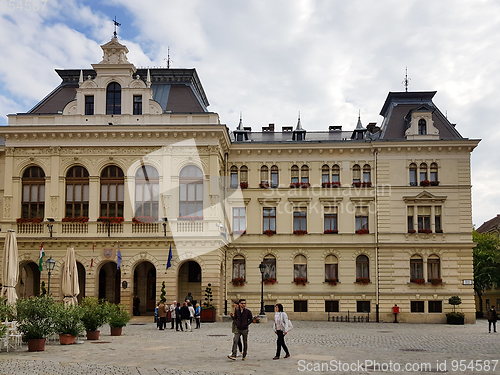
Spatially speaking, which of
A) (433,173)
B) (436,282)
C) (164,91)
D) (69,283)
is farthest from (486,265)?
(69,283)

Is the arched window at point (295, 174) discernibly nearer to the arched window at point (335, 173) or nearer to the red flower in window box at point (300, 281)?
the arched window at point (335, 173)

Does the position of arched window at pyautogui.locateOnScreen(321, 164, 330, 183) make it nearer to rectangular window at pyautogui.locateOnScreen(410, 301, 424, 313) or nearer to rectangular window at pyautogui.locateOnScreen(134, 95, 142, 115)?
rectangular window at pyautogui.locateOnScreen(410, 301, 424, 313)

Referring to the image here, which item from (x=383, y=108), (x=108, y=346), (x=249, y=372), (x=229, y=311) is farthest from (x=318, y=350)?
(x=383, y=108)

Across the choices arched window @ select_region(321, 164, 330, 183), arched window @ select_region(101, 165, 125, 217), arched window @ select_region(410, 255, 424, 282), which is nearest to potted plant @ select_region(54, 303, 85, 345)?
arched window @ select_region(101, 165, 125, 217)

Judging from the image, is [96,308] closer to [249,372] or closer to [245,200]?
[249,372]

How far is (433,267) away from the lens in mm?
46625

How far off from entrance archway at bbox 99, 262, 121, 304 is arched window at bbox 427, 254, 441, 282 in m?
24.2

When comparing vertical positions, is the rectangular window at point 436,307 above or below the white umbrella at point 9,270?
below

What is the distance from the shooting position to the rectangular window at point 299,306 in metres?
46.4

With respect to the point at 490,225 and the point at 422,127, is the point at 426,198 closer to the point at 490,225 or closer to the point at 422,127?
the point at 422,127

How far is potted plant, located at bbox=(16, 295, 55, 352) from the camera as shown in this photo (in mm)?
21203

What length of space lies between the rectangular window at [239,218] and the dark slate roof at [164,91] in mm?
8457

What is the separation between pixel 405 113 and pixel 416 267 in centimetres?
1296

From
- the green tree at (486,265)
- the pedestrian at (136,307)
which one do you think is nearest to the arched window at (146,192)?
the pedestrian at (136,307)
